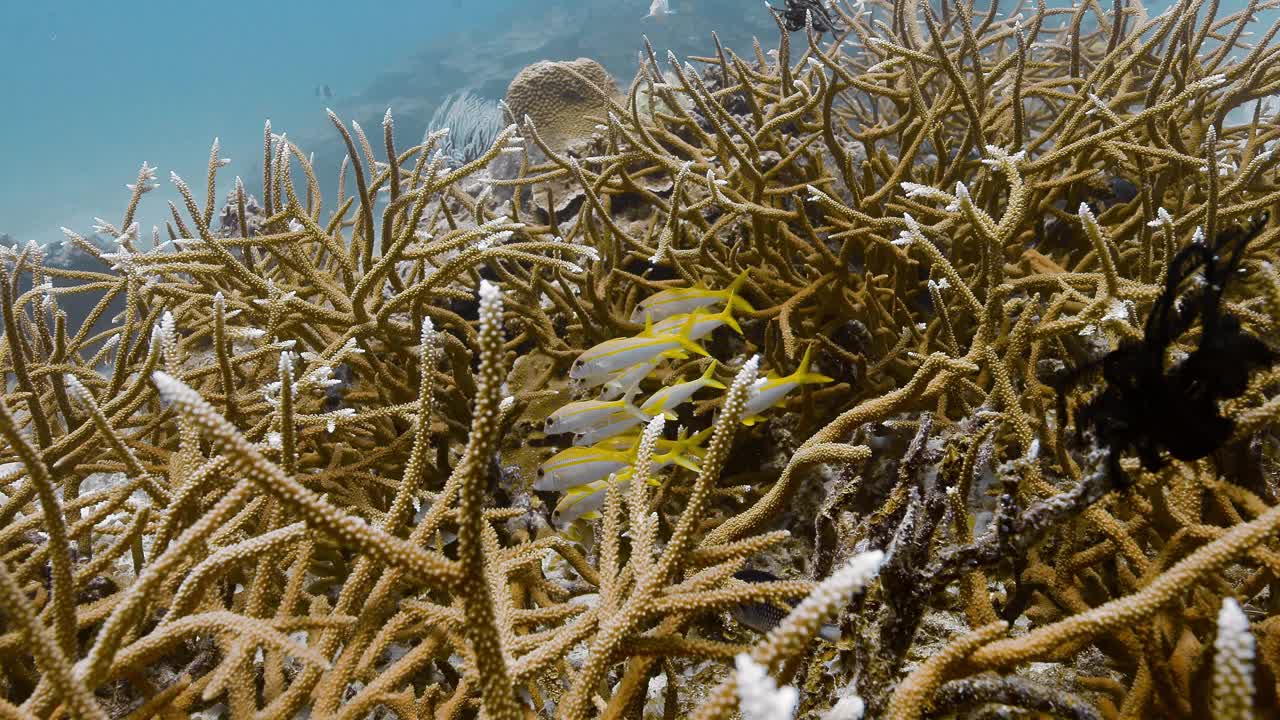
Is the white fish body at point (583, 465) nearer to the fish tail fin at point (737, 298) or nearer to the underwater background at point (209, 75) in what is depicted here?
→ the fish tail fin at point (737, 298)

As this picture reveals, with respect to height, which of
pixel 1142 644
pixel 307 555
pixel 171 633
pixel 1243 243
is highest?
pixel 1243 243

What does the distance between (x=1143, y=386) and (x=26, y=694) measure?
2.80m

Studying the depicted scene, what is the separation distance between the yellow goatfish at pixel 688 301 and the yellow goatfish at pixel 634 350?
0.20 m

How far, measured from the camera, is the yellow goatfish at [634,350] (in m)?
2.49

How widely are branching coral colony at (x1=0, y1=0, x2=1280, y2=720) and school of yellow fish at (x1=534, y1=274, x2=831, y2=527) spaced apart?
0.03m

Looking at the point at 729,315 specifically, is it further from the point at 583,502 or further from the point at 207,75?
the point at 207,75

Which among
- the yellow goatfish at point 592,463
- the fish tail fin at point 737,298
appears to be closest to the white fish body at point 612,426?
the yellow goatfish at point 592,463

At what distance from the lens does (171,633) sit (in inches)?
42.3

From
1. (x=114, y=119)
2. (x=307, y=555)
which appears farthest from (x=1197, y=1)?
(x=114, y=119)

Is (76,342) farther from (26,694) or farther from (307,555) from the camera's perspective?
(307,555)

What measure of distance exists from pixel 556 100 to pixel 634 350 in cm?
475

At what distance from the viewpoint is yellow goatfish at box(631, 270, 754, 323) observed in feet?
8.62

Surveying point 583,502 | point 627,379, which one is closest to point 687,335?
point 627,379

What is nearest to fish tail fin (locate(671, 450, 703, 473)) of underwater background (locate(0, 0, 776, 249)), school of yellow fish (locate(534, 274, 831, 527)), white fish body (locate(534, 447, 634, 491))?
school of yellow fish (locate(534, 274, 831, 527))
